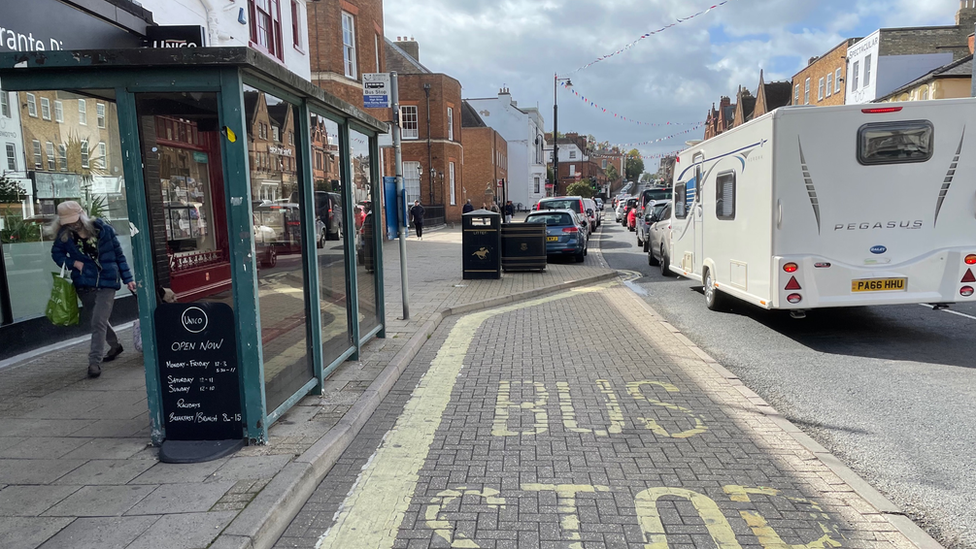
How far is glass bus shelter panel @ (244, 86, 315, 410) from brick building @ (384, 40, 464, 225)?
2972 centimetres

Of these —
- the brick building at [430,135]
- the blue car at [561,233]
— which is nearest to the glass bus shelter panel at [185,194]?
the blue car at [561,233]

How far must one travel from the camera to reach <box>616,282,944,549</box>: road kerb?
3195mm

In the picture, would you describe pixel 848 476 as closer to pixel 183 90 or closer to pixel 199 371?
pixel 199 371

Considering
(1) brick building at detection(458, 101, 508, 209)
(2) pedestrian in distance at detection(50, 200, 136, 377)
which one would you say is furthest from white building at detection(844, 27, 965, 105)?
(2) pedestrian in distance at detection(50, 200, 136, 377)

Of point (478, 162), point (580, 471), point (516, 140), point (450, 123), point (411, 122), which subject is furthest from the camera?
point (516, 140)

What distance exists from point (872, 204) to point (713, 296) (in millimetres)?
2968

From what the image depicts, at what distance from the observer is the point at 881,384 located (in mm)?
5852

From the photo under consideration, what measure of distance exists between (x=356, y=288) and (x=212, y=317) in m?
2.36

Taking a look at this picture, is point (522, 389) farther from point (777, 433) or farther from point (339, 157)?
point (339, 157)

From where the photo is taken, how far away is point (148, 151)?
4.59m

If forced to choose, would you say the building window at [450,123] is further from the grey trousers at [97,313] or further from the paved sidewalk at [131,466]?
the grey trousers at [97,313]

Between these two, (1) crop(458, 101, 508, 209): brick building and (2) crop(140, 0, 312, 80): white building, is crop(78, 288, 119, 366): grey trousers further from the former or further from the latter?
(1) crop(458, 101, 508, 209): brick building

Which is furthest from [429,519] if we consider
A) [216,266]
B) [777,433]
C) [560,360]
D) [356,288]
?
[560,360]

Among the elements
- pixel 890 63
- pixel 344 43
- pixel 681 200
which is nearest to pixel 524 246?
pixel 681 200
